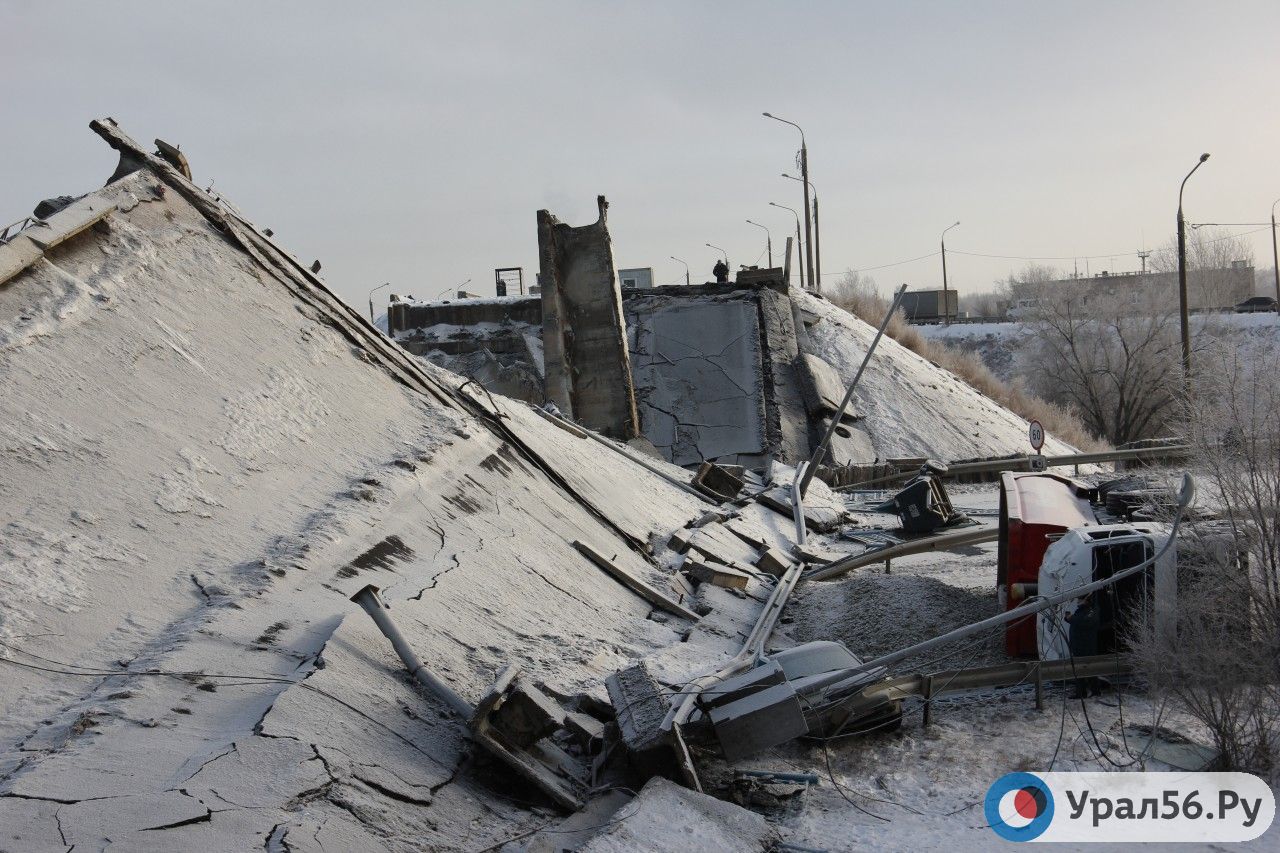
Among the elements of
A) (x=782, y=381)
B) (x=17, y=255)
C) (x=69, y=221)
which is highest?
(x=69, y=221)

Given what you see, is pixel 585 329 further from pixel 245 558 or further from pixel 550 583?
pixel 245 558

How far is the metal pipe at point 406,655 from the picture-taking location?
5.98 meters

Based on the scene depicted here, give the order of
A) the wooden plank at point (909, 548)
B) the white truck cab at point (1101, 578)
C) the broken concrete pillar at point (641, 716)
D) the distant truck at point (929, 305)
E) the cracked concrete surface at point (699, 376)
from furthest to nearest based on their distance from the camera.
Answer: the distant truck at point (929, 305)
the cracked concrete surface at point (699, 376)
the wooden plank at point (909, 548)
the white truck cab at point (1101, 578)
the broken concrete pillar at point (641, 716)

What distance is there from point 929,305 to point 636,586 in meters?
53.6

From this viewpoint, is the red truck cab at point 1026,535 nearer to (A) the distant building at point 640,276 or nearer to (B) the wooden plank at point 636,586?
(B) the wooden plank at point 636,586

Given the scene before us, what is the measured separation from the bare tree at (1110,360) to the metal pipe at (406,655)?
87.6ft

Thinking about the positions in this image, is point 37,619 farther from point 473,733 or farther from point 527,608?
point 527,608

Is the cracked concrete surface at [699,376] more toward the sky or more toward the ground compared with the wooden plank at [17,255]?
more toward the ground

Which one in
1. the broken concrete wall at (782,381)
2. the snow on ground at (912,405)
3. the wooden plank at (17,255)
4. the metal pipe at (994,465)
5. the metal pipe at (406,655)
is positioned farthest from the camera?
the snow on ground at (912,405)

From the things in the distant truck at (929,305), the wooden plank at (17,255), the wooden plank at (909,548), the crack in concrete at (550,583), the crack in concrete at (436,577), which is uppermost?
the distant truck at (929,305)

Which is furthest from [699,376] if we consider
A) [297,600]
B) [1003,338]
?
[1003,338]

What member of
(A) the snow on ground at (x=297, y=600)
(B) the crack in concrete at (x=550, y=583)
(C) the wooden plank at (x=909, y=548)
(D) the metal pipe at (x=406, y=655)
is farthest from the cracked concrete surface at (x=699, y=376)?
(D) the metal pipe at (x=406, y=655)

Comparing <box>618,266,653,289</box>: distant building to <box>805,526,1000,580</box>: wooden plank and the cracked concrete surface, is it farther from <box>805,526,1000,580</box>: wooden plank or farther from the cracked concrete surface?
<box>805,526,1000,580</box>: wooden plank

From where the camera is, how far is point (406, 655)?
6145 mm
